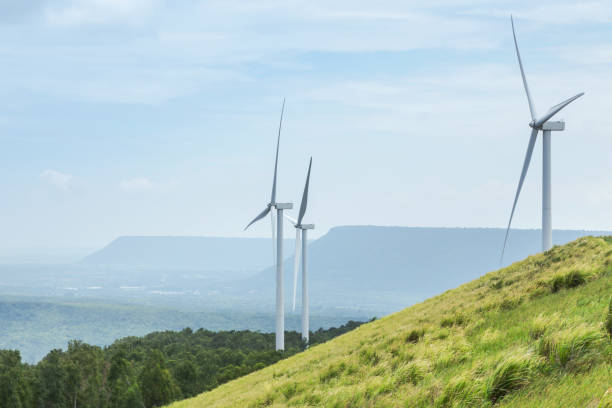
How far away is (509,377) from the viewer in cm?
1317

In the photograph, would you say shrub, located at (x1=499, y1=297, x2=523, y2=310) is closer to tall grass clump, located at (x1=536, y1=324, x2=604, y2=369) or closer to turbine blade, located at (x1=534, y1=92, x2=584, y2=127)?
tall grass clump, located at (x1=536, y1=324, x2=604, y2=369)

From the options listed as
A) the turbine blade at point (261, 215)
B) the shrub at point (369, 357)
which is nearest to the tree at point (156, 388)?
the turbine blade at point (261, 215)

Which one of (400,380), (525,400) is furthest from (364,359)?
(525,400)

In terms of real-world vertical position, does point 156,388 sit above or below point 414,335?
below

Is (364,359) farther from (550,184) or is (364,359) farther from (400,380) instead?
(550,184)

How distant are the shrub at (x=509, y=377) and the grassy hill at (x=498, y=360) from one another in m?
0.02

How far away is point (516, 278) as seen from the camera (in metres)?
31.6

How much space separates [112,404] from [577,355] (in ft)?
235

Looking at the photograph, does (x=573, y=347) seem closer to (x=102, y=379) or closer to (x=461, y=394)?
(x=461, y=394)

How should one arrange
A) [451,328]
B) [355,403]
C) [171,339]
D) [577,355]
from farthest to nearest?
[171,339], [451,328], [355,403], [577,355]

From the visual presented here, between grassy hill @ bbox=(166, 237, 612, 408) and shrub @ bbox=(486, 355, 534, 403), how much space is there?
0.02 metres

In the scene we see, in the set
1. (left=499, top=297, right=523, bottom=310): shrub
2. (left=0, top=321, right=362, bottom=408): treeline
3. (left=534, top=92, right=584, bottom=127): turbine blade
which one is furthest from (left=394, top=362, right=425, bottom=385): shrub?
(left=0, top=321, right=362, bottom=408): treeline

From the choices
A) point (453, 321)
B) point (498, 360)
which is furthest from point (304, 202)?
point (498, 360)

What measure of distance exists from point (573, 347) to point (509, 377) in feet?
5.14
